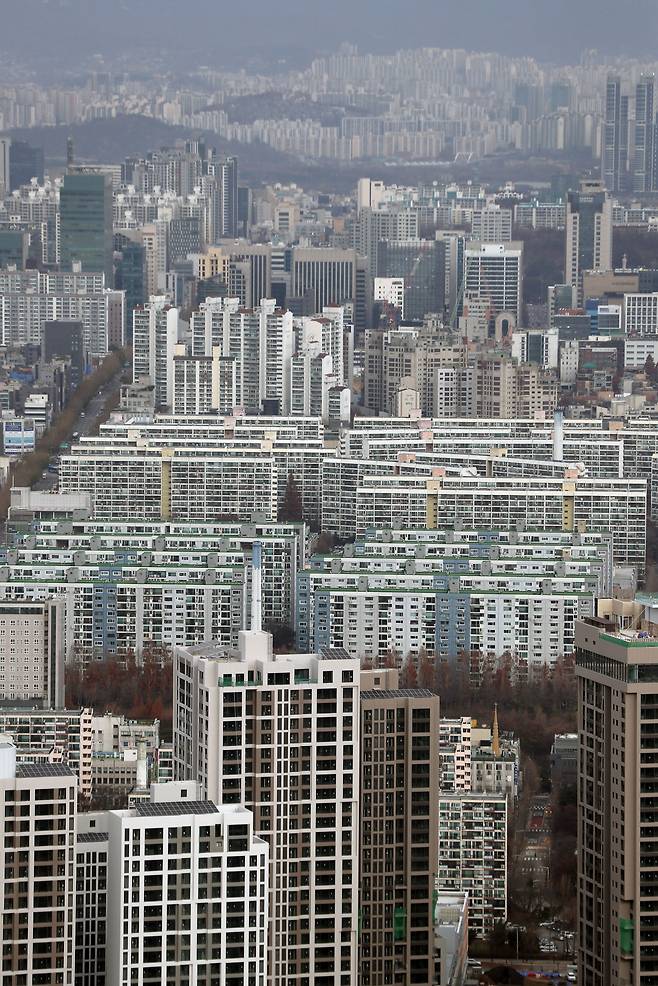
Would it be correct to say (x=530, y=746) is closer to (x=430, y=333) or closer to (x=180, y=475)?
(x=180, y=475)

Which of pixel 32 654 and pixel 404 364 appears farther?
pixel 404 364

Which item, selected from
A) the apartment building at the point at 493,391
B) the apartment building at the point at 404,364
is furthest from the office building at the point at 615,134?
the apartment building at the point at 493,391

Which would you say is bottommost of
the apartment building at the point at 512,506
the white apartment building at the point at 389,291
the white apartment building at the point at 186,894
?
the white apartment building at the point at 186,894

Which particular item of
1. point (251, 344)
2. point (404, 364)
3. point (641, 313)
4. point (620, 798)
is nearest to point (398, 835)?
point (620, 798)

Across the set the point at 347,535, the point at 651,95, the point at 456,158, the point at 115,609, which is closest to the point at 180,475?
the point at 347,535

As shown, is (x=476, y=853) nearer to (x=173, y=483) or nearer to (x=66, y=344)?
(x=173, y=483)

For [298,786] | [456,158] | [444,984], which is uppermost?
[456,158]

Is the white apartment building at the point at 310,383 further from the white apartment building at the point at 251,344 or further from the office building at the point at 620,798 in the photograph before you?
the office building at the point at 620,798
